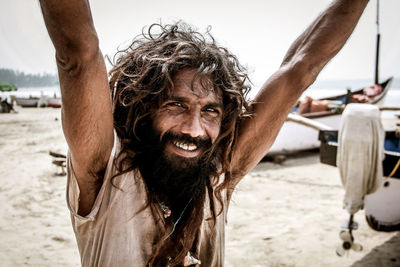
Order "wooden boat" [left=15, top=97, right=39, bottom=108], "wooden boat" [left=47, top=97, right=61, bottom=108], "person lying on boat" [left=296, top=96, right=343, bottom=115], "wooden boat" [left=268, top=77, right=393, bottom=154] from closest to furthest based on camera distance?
"wooden boat" [left=268, top=77, right=393, bottom=154], "person lying on boat" [left=296, top=96, right=343, bottom=115], "wooden boat" [left=15, top=97, right=39, bottom=108], "wooden boat" [left=47, top=97, right=61, bottom=108]

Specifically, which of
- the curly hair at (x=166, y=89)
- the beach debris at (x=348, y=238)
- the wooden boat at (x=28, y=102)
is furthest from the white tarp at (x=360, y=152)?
the wooden boat at (x=28, y=102)

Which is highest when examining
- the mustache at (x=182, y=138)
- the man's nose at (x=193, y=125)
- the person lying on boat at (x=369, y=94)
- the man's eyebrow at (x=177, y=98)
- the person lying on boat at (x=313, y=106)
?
the man's eyebrow at (x=177, y=98)

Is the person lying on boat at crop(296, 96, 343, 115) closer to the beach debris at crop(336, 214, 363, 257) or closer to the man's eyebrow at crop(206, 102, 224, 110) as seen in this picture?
the beach debris at crop(336, 214, 363, 257)

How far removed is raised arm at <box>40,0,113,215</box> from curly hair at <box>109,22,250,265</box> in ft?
0.61

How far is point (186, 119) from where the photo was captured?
1545mm

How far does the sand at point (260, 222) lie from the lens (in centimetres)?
405

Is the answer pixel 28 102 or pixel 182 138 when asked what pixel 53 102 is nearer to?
pixel 28 102

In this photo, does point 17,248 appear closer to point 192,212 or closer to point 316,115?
point 192,212

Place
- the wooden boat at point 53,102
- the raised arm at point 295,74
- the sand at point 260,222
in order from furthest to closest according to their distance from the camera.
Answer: the wooden boat at point 53,102
the sand at point 260,222
the raised arm at point 295,74

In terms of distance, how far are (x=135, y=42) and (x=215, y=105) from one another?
2.11 ft

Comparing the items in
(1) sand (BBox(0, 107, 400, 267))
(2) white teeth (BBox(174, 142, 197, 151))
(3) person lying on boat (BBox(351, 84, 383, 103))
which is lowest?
(1) sand (BBox(0, 107, 400, 267))

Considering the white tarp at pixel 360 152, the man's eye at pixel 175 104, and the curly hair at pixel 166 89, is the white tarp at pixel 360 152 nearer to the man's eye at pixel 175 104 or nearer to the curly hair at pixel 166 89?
the curly hair at pixel 166 89

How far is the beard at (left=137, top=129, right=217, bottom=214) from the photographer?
1546mm

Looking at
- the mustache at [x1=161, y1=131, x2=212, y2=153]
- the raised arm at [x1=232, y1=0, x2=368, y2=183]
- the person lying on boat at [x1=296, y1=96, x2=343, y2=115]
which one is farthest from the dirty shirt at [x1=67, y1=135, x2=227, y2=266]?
the person lying on boat at [x1=296, y1=96, x2=343, y2=115]
